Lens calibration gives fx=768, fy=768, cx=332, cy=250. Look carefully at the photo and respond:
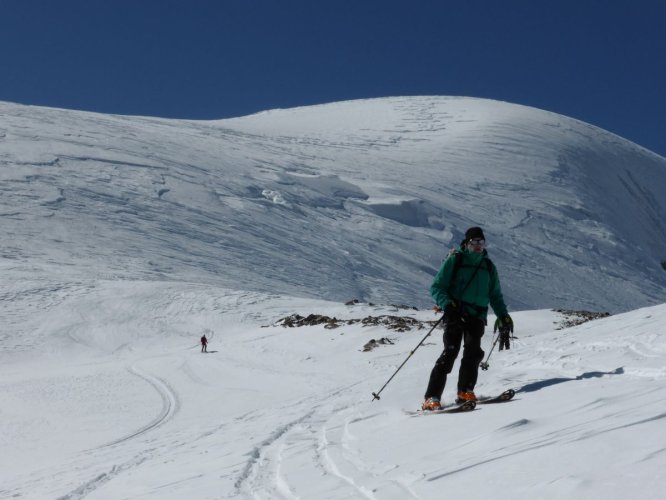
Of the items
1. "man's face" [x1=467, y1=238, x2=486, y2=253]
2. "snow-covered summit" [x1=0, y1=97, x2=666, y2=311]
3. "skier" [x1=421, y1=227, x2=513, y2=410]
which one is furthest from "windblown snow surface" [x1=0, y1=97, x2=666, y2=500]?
"man's face" [x1=467, y1=238, x2=486, y2=253]

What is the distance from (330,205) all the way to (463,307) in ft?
149

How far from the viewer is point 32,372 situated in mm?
18141

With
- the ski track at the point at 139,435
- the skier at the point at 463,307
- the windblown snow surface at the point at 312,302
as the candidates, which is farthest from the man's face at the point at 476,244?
the ski track at the point at 139,435

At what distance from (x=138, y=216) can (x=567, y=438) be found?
40.3 meters

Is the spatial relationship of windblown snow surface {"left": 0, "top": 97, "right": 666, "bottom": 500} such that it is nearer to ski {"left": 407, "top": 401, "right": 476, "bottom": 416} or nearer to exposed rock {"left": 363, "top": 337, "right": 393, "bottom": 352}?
exposed rock {"left": 363, "top": 337, "right": 393, "bottom": 352}

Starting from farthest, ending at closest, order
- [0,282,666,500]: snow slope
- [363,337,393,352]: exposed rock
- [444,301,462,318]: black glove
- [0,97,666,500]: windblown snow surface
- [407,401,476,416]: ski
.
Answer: [363,337,393,352]: exposed rock → [444,301,462,318]: black glove → [407,401,476,416]: ski → [0,97,666,500]: windblown snow surface → [0,282,666,500]: snow slope

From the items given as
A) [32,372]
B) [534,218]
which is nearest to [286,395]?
[32,372]

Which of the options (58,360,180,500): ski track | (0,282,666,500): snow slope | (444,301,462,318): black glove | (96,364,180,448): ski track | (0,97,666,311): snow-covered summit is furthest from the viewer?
(0,97,666,311): snow-covered summit

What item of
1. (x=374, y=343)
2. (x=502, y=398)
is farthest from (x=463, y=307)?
(x=374, y=343)

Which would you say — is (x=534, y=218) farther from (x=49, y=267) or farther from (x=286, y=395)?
(x=286, y=395)

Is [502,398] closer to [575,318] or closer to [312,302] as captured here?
[575,318]

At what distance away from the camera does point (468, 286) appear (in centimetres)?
645

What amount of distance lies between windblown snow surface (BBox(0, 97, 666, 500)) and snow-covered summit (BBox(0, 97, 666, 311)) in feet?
0.80

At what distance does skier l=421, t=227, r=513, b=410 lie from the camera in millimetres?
6418
